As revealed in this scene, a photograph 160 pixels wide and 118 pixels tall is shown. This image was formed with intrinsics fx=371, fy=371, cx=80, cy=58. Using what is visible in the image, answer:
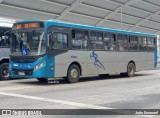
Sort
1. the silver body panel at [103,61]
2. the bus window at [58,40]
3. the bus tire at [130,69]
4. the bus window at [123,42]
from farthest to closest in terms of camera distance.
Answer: the bus tire at [130,69]
the bus window at [123,42]
the silver body panel at [103,61]
the bus window at [58,40]

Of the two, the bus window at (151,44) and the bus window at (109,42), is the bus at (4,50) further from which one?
the bus window at (151,44)

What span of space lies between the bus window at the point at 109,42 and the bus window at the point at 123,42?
2.07ft

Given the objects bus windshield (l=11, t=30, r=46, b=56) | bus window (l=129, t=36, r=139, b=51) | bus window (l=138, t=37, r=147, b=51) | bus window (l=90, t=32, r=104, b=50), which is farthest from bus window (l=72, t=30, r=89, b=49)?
bus window (l=138, t=37, r=147, b=51)

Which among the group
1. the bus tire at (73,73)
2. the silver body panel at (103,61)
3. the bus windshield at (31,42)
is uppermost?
the bus windshield at (31,42)

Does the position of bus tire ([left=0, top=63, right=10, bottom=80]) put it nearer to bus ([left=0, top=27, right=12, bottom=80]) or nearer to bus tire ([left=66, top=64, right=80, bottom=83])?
bus ([left=0, top=27, right=12, bottom=80])

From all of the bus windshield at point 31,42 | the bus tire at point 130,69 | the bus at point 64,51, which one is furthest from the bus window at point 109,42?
the bus windshield at point 31,42

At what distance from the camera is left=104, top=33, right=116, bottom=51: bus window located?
2040 cm

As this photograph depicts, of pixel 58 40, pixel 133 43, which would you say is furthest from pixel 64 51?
pixel 133 43

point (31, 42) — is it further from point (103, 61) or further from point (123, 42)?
point (123, 42)

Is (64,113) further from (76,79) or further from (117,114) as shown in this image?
(76,79)

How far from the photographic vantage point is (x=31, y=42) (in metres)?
16.2

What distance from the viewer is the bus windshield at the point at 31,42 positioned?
53.0 ft

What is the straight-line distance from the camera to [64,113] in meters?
9.21

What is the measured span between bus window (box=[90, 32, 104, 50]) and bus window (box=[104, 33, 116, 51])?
0.43 meters
